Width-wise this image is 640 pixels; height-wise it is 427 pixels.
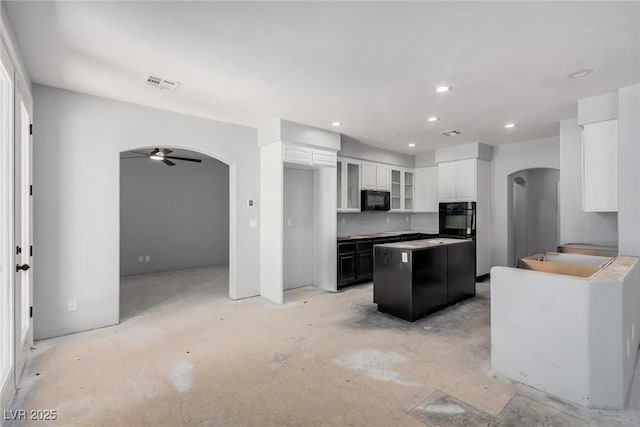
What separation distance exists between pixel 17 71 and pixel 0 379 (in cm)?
229

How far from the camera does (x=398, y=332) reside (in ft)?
11.5

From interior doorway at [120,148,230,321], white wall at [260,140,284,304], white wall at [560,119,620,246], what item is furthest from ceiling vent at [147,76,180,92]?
white wall at [560,119,620,246]

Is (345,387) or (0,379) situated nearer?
(0,379)

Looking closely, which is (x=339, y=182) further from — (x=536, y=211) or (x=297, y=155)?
(x=536, y=211)

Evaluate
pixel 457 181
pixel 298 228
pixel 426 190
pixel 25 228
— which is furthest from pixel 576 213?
pixel 25 228

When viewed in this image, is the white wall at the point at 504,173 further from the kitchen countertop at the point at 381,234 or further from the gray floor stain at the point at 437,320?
the gray floor stain at the point at 437,320

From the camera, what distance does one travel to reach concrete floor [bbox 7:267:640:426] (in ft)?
6.84

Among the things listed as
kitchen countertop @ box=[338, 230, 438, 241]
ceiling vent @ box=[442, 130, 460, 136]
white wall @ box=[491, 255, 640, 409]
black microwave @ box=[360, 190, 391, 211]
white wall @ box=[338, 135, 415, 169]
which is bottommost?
white wall @ box=[491, 255, 640, 409]

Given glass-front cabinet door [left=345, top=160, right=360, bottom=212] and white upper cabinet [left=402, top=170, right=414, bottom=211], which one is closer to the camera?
glass-front cabinet door [left=345, top=160, right=360, bottom=212]

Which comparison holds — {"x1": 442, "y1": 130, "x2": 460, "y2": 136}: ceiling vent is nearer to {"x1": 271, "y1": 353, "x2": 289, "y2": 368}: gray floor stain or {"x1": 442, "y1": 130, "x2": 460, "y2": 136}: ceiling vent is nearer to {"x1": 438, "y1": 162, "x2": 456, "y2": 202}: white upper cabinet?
{"x1": 438, "y1": 162, "x2": 456, "y2": 202}: white upper cabinet

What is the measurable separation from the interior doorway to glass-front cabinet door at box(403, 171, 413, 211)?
14.2 ft

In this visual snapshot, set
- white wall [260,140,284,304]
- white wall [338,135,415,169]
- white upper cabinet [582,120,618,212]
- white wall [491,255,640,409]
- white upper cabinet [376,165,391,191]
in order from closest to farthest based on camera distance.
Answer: white wall [491,255,640,409]
white upper cabinet [582,120,618,212]
white wall [260,140,284,304]
white wall [338,135,415,169]
white upper cabinet [376,165,391,191]

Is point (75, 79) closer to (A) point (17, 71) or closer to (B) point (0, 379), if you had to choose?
(A) point (17, 71)

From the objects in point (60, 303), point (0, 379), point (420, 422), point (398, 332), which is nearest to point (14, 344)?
point (0, 379)
